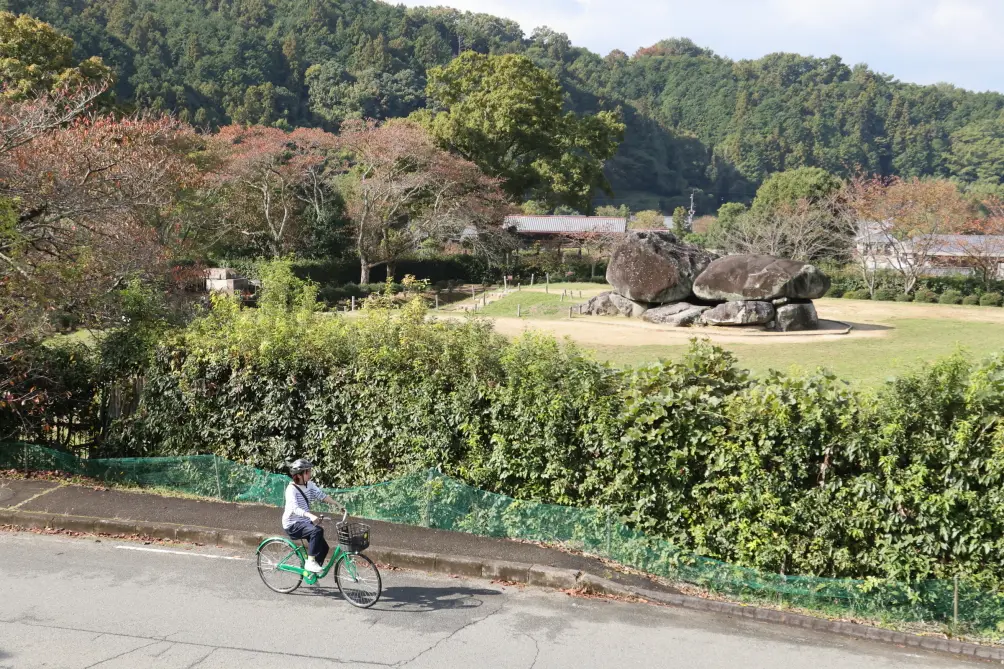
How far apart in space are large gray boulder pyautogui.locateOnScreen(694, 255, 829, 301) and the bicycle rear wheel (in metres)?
22.1

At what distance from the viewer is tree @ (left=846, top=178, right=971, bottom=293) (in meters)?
42.9

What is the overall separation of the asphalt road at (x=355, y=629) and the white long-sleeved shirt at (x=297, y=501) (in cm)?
78

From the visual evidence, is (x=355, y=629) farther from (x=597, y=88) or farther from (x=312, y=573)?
(x=597, y=88)

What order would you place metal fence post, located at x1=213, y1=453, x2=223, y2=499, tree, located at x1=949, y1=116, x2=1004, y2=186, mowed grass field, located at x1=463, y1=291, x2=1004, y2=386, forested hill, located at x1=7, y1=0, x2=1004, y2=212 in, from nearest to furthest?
metal fence post, located at x1=213, y1=453, x2=223, y2=499 < mowed grass field, located at x1=463, y1=291, x2=1004, y2=386 < forested hill, located at x1=7, y1=0, x2=1004, y2=212 < tree, located at x1=949, y1=116, x2=1004, y2=186

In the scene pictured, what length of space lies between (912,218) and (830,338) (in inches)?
844

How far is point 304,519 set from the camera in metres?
8.06

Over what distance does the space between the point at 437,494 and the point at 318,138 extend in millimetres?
35566

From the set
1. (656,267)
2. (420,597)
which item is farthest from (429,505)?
(656,267)

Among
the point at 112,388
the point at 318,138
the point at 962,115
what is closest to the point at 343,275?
the point at 318,138

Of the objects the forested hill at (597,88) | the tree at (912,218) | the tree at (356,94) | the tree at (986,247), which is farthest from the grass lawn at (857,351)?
the tree at (356,94)

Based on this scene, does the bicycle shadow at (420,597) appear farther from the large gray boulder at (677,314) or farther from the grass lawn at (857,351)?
the large gray boulder at (677,314)

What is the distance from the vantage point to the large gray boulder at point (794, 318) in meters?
27.4

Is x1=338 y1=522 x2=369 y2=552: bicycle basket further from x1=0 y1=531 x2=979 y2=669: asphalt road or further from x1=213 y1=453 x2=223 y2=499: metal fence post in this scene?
x1=213 y1=453 x2=223 y2=499: metal fence post

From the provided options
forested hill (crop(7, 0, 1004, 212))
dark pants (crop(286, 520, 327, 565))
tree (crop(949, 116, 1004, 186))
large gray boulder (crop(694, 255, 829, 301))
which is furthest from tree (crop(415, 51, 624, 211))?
tree (crop(949, 116, 1004, 186))
